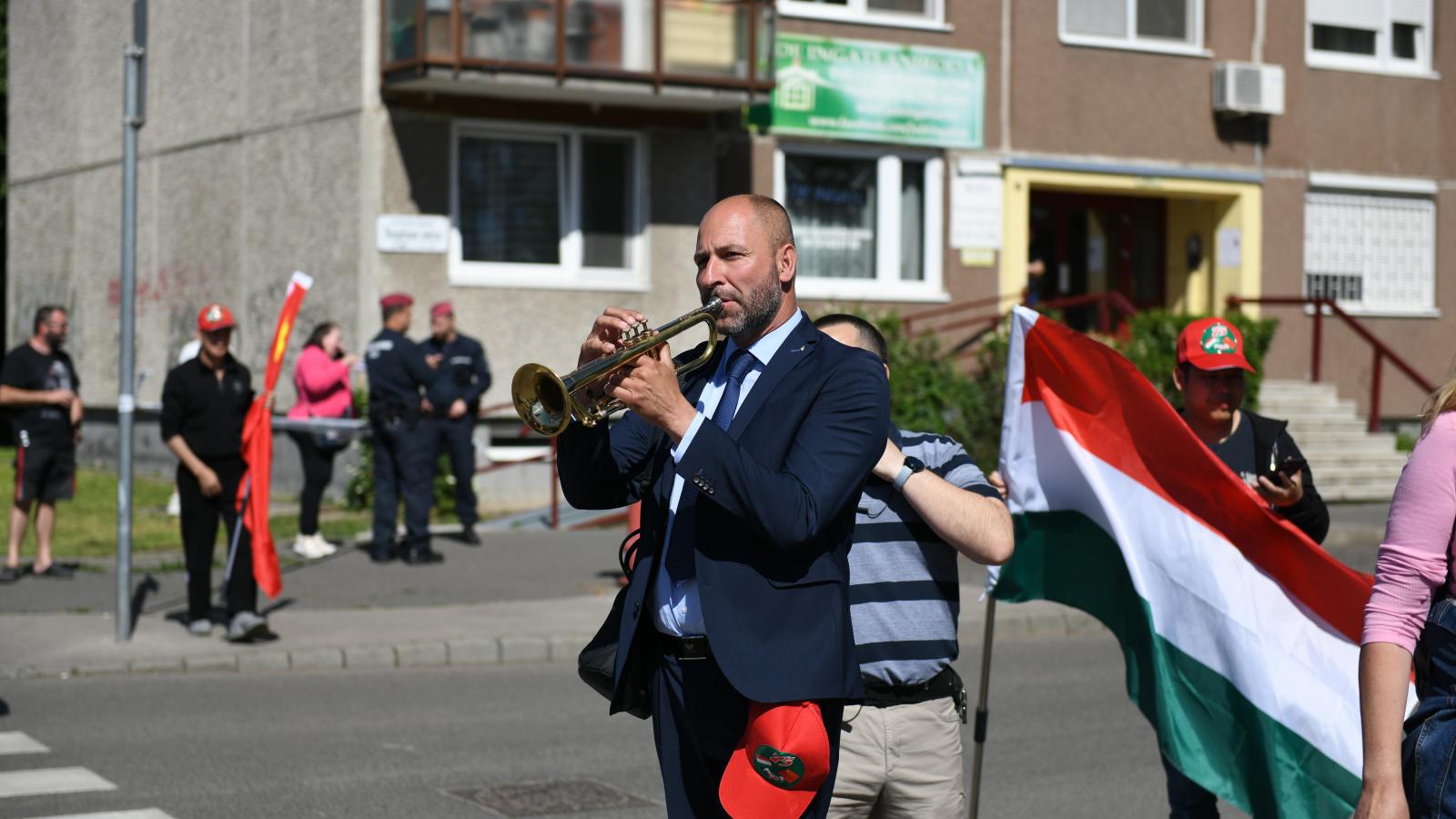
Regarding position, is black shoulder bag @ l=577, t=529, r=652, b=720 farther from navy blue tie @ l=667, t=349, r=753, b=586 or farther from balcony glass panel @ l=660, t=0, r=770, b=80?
balcony glass panel @ l=660, t=0, r=770, b=80

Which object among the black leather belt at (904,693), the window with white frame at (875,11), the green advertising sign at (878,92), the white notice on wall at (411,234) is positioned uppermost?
the window with white frame at (875,11)

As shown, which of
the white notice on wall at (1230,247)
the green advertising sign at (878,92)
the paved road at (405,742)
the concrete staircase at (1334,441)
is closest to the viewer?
the paved road at (405,742)

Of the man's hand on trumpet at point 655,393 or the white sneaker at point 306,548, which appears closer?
the man's hand on trumpet at point 655,393

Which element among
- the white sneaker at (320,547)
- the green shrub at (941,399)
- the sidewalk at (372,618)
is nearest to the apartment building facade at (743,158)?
the green shrub at (941,399)

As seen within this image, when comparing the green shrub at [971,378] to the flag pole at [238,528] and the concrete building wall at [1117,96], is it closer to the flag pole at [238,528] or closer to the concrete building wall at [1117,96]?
the concrete building wall at [1117,96]

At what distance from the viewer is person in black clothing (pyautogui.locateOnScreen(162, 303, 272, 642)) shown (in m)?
11.0

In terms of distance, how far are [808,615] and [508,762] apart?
4.88 m

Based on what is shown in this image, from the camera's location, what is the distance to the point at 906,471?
14.4ft

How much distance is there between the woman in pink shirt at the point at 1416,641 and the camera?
329cm

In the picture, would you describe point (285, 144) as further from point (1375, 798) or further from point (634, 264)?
point (1375, 798)

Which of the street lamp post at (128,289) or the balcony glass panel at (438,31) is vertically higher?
the balcony glass panel at (438,31)

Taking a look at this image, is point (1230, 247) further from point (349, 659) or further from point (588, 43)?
point (349, 659)

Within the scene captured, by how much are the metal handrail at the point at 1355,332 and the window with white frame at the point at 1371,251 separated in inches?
35.4

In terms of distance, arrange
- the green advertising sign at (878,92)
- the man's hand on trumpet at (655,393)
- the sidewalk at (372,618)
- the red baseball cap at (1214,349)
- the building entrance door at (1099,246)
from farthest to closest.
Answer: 1. the building entrance door at (1099,246)
2. the green advertising sign at (878,92)
3. the sidewalk at (372,618)
4. the red baseball cap at (1214,349)
5. the man's hand on trumpet at (655,393)
